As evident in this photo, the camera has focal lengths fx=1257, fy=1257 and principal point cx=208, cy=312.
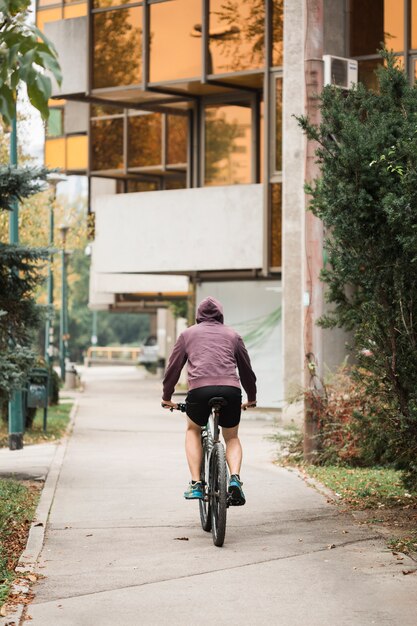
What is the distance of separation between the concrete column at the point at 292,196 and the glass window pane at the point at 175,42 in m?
3.52

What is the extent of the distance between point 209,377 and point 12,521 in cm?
223

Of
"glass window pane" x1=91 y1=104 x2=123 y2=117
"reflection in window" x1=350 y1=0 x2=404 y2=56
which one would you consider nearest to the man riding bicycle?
"reflection in window" x1=350 y1=0 x2=404 y2=56

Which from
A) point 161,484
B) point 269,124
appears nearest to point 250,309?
point 269,124

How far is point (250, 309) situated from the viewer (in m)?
29.6

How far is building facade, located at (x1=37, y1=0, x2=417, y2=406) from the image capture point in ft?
79.8

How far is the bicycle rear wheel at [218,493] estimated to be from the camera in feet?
29.6

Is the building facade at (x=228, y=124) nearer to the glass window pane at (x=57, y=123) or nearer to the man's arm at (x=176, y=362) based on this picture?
the glass window pane at (x=57, y=123)

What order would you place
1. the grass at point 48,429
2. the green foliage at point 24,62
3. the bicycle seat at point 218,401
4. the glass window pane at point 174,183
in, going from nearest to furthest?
the green foliage at point 24,62
the bicycle seat at point 218,401
the grass at point 48,429
the glass window pane at point 174,183

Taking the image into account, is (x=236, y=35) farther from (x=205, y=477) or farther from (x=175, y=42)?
(x=205, y=477)

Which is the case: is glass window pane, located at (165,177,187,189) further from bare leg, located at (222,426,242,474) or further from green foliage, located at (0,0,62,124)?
green foliage, located at (0,0,62,124)

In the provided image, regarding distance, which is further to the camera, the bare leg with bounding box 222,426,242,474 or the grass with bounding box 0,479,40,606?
the bare leg with bounding box 222,426,242,474

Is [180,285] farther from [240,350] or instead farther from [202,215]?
[240,350]

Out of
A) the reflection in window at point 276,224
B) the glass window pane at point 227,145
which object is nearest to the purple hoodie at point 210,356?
the reflection in window at point 276,224

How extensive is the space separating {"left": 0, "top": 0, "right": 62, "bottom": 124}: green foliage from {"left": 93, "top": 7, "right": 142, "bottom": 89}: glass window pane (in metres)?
23.6
